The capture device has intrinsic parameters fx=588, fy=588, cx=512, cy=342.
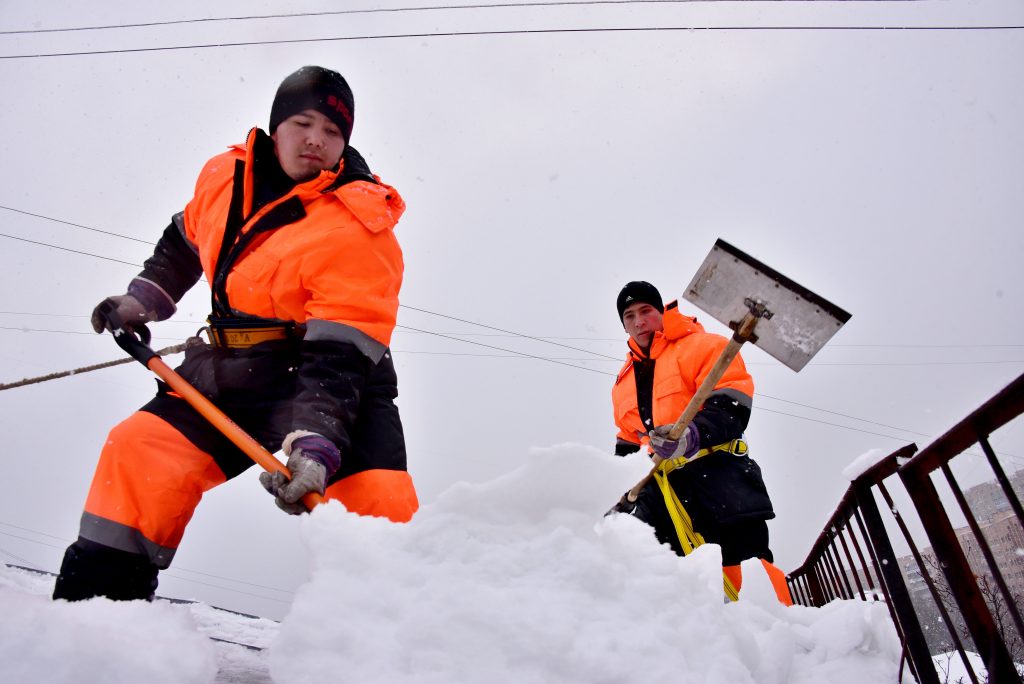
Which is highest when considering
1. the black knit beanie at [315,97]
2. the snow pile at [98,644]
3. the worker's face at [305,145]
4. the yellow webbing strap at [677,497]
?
the black knit beanie at [315,97]

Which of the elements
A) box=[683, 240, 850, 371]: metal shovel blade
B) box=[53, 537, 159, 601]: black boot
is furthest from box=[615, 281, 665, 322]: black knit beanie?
box=[53, 537, 159, 601]: black boot

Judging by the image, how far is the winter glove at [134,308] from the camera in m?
2.00

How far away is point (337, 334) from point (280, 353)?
0.29 metres

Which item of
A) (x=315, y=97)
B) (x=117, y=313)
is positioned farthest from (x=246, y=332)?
(x=315, y=97)

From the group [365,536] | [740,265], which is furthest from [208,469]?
[740,265]

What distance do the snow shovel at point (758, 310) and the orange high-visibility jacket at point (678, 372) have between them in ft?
0.83

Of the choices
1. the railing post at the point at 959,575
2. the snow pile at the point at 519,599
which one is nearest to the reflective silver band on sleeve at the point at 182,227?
the snow pile at the point at 519,599

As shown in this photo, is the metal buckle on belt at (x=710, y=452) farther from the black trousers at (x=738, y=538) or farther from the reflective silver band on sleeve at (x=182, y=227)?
the reflective silver band on sleeve at (x=182, y=227)

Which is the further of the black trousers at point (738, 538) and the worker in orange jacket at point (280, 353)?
the black trousers at point (738, 538)

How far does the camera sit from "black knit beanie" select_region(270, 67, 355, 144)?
2039mm

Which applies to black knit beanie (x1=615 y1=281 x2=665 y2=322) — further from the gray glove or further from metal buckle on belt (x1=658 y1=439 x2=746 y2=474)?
the gray glove

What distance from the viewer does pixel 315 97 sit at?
2037 mm

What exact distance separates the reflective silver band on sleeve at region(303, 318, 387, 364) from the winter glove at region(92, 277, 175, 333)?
821mm

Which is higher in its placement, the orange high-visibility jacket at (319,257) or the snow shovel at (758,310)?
the orange high-visibility jacket at (319,257)
